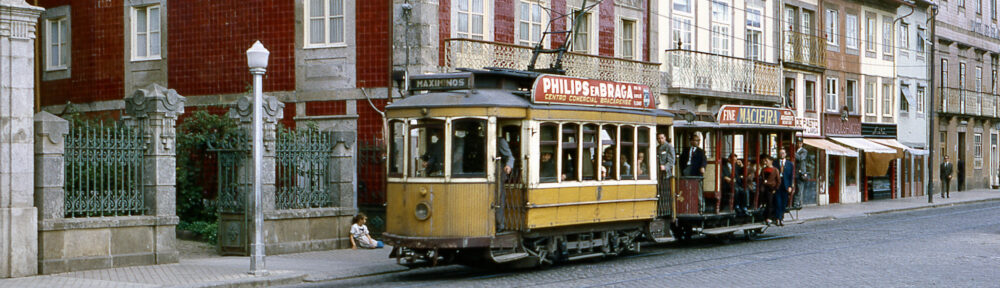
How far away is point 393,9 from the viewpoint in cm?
2234

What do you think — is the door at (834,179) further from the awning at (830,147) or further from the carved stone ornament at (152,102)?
the carved stone ornament at (152,102)

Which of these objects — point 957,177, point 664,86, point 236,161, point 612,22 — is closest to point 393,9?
point 236,161

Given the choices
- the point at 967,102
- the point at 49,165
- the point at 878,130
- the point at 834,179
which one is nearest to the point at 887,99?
the point at 878,130

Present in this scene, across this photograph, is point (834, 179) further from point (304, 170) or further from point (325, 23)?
point (304, 170)

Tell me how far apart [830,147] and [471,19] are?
16904 millimetres

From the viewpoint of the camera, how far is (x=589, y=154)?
16234 mm

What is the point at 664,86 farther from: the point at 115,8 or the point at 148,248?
the point at 148,248

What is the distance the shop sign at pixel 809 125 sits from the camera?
3609cm

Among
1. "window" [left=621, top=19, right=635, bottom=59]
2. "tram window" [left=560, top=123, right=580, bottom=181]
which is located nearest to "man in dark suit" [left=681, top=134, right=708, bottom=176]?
"tram window" [left=560, top=123, right=580, bottom=181]

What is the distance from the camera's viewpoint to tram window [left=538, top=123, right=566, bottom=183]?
15.3 metres

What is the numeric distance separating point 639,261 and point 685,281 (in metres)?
3.05

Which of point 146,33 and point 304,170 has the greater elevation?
point 146,33

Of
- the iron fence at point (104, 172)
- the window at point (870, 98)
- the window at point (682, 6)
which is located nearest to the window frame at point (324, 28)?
the iron fence at point (104, 172)

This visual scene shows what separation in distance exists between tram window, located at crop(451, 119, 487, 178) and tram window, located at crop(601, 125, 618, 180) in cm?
247
